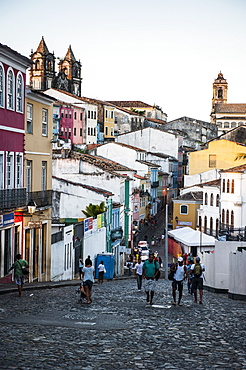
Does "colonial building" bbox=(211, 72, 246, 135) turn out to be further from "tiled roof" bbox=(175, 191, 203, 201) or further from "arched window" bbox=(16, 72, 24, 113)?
"arched window" bbox=(16, 72, 24, 113)

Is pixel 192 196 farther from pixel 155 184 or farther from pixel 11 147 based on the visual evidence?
pixel 11 147

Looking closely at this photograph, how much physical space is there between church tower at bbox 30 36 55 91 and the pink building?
134 metres

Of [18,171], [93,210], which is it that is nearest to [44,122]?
[18,171]

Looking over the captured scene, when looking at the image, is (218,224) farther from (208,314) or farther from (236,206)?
(208,314)

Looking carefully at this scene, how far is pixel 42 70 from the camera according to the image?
162000 millimetres

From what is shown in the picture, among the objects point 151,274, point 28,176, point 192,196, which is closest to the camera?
point 151,274

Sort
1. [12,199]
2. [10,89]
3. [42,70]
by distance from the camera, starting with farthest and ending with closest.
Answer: [42,70], [10,89], [12,199]

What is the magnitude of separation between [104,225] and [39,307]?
2675cm

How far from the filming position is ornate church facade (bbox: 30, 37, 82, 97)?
6304 inches

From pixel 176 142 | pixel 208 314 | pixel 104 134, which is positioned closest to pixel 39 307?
pixel 208 314

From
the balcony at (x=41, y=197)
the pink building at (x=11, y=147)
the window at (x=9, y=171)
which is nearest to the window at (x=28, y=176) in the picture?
the balcony at (x=41, y=197)

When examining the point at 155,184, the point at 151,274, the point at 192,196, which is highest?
the point at 155,184

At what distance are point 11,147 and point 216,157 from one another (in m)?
55.8

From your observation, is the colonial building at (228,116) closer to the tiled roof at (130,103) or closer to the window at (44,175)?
the tiled roof at (130,103)
